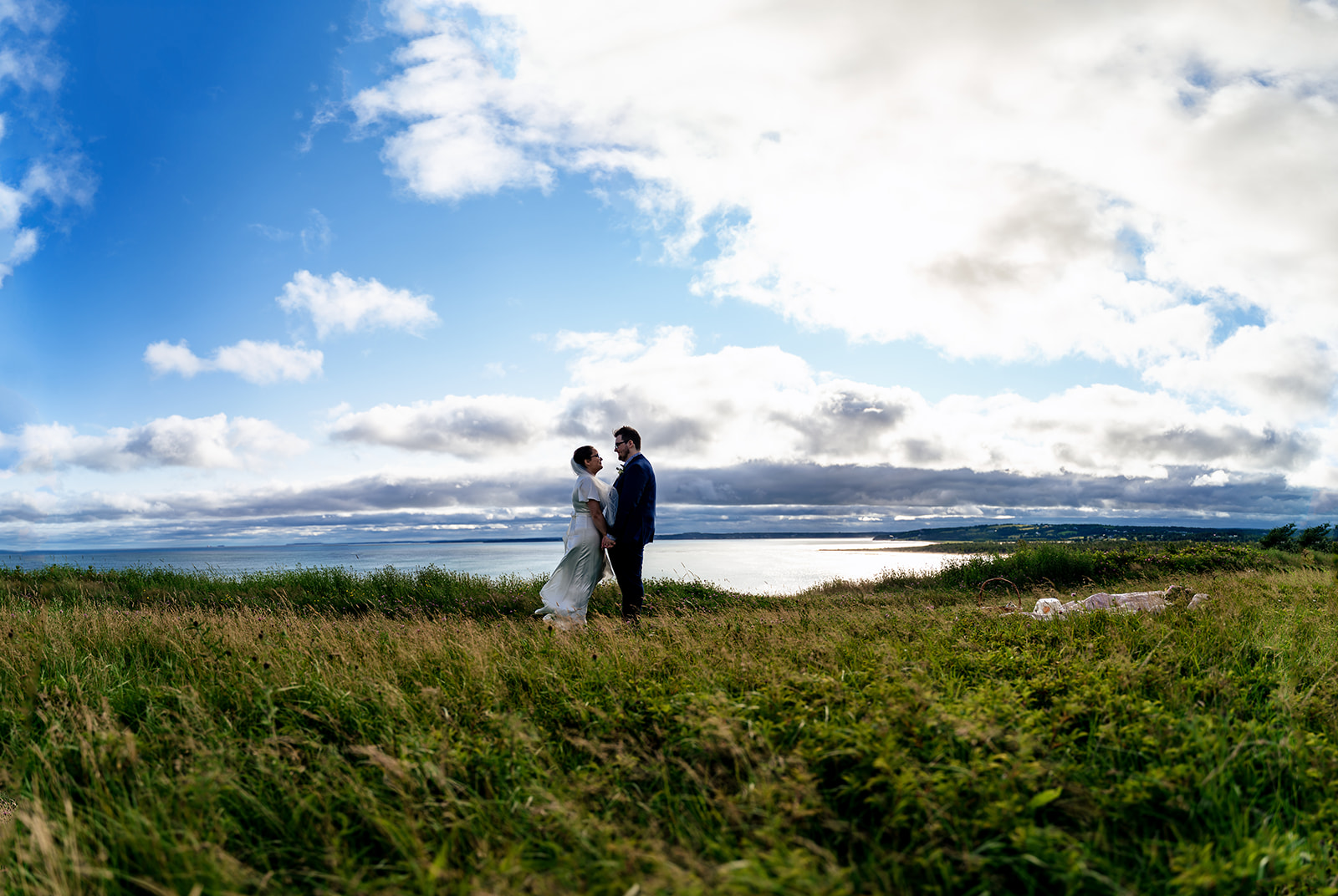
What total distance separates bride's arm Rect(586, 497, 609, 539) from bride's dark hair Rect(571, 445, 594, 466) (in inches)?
21.5

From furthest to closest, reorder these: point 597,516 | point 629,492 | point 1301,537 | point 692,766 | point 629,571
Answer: point 1301,537
point 629,571
point 597,516
point 629,492
point 692,766

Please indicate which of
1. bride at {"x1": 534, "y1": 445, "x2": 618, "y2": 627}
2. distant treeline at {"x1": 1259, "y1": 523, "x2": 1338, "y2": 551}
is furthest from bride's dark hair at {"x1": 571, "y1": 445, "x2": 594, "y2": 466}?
distant treeline at {"x1": 1259, "y1": 523, "x2": 1338, "y2": 551}

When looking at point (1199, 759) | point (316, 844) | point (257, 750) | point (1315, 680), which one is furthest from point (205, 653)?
point (1315, 680)

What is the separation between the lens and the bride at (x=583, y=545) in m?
9.07

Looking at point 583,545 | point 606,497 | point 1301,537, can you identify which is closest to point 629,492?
point 606,497

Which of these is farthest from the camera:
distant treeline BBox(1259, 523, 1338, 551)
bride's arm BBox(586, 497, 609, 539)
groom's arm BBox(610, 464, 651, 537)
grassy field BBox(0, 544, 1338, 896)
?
distant treeline BBox(1259, 523, 1338, 551)

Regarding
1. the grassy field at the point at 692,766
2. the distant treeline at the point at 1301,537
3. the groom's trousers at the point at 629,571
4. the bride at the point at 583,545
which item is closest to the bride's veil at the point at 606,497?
the bride at the point at 583,545

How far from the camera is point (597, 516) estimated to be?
910cm

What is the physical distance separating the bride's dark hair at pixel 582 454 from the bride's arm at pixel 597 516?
545 millimetres

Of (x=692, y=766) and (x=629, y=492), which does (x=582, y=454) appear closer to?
(x=629, y=492)

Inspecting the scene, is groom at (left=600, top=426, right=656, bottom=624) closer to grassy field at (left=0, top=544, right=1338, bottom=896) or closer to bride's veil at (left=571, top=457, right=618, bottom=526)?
bride's veil at (left=571, top=457, right=618, bottom=526)

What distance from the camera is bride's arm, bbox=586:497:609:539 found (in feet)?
29.8

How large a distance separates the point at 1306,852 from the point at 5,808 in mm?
7047

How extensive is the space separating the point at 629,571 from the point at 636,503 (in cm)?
101
